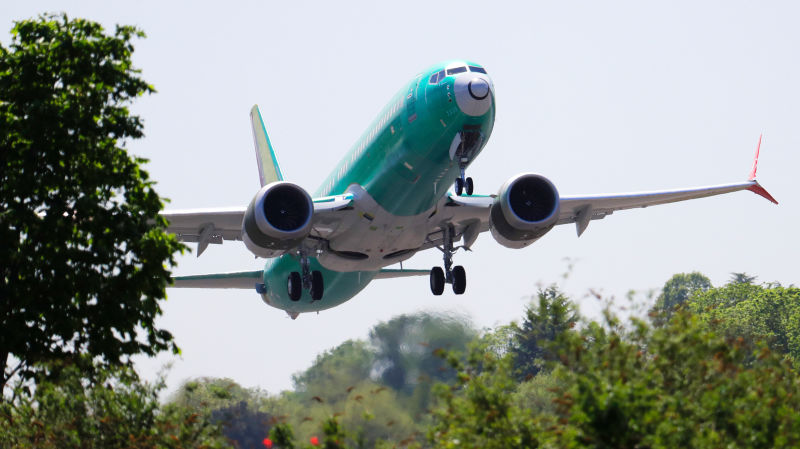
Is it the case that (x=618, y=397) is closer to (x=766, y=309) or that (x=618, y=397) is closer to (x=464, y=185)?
(x=464, y=185)

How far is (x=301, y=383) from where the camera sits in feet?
99.4

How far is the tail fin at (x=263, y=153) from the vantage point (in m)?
46.5

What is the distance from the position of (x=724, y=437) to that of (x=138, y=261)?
11478 mm

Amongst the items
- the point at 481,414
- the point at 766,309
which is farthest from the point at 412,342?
the point at 766,309

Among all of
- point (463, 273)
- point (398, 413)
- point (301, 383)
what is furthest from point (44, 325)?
point (463, 273)

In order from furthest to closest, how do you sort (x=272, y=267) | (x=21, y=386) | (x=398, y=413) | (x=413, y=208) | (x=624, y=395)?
(x=272, y=267) → (x=413, y=208) → (x=398, y=413) → (x=21, y=386) → (x=624, y=395)

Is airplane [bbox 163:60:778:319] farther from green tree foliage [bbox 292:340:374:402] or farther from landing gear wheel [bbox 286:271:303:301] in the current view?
green tree foliage [bbox 292:340:374:402]

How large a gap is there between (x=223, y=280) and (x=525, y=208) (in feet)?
49.0

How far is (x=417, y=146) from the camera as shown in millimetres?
27609

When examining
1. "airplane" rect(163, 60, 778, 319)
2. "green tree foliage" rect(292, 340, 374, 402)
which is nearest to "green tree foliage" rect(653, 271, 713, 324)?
"airplane" rect(163, 60, 778, 319)

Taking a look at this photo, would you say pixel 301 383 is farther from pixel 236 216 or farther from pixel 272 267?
pixel 272 267

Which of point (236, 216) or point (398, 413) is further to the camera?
point (236, 216)

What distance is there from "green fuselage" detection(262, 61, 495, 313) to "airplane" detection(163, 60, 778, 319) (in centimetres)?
3

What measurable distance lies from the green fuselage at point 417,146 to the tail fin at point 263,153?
46.6ft
